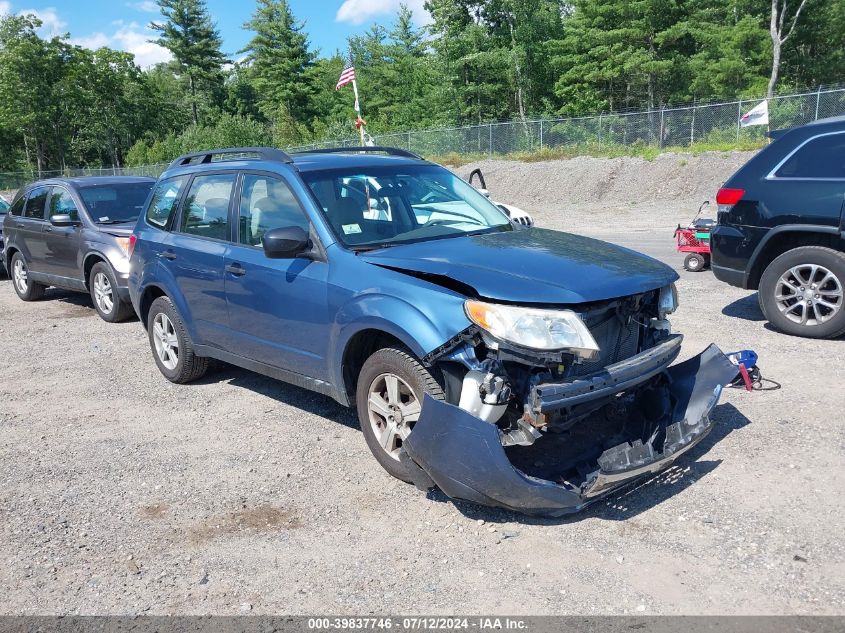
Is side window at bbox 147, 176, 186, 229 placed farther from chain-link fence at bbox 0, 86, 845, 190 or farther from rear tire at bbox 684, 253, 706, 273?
chain-link fence at bbox 0, 86, 845, 190

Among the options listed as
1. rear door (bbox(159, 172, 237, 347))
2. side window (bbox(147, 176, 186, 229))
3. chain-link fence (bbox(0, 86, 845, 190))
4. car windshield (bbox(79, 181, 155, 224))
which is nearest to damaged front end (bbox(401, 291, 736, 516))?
rear door (bbox(159, 172, 237, 347))

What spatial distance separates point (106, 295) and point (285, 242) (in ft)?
19.6

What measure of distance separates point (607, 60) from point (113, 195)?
39505mm

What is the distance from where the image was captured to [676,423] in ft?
13.7

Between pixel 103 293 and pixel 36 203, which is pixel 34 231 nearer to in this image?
pixel 36 203

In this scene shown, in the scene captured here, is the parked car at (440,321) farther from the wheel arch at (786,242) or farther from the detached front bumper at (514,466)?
the wheel arch at (786,242)

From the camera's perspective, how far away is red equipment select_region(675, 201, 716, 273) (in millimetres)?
10250

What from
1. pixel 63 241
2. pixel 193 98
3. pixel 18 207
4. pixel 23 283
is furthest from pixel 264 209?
pixel 193 98

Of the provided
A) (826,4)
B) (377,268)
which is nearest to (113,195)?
(377,268)

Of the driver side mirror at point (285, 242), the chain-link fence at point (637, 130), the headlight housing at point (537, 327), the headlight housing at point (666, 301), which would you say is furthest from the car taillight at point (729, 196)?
the chain-link fence at point (637, 130)

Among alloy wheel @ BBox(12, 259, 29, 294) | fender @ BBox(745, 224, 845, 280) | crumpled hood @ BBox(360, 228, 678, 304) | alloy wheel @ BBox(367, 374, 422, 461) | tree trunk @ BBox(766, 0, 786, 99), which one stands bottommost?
alloy wheel @ BBox(12, 259, 29, 294)

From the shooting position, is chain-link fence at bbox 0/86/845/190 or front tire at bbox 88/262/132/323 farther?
chain-link fence at bbox 0/86/845/190

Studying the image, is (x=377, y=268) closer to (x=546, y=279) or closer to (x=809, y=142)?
(x=546, y=279)

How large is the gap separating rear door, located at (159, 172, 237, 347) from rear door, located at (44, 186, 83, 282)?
4.44 metres
